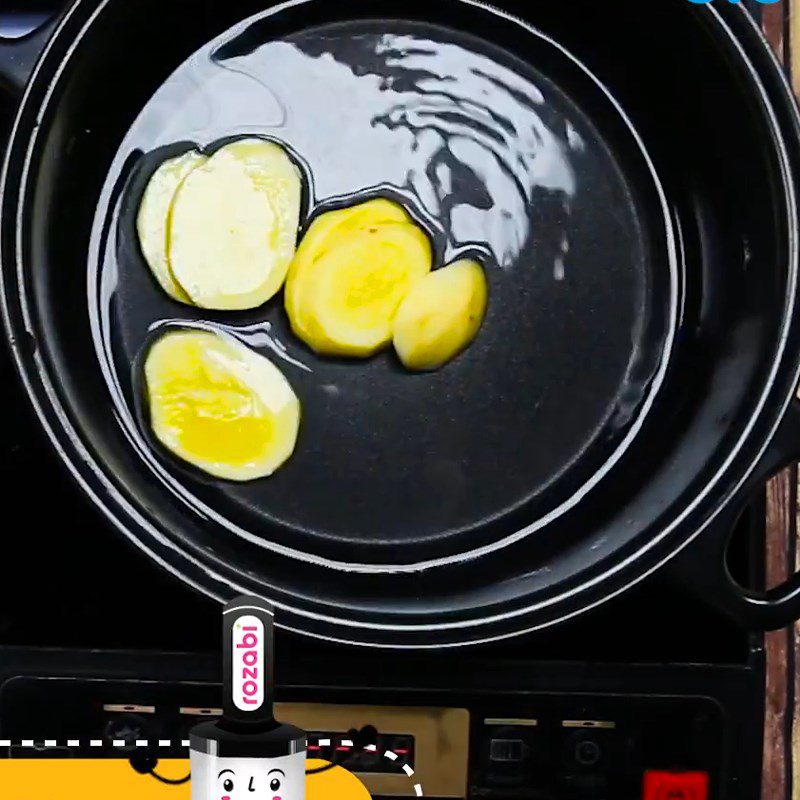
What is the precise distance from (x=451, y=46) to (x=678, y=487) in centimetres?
46

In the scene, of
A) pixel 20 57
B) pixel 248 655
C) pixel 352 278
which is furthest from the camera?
pixel 352 278

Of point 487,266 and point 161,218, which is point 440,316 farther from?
point 161,218

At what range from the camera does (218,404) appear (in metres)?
0.83

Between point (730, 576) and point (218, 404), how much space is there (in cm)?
45

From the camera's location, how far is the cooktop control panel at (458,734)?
0.77m

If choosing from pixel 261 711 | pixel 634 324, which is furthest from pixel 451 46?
pixel 261 711

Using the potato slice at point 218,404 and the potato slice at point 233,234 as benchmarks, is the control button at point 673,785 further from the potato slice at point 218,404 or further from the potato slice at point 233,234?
the potato slice at point 233,234

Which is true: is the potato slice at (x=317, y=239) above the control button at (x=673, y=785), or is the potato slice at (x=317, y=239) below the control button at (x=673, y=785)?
above

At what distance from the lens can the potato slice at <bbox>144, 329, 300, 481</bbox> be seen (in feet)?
2.72

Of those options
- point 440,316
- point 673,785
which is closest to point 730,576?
point 673,785

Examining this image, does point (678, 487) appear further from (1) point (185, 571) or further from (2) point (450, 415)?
(1) point (185, 571)

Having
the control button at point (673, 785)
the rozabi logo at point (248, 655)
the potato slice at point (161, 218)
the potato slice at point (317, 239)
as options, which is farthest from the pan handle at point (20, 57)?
the control button at point (673, 785)

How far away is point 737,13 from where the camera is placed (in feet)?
2.47

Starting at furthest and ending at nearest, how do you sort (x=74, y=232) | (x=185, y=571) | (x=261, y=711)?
(x=74, y=232)
(x=185, y=571)
(x=261, y=711)
